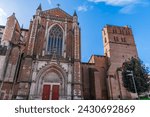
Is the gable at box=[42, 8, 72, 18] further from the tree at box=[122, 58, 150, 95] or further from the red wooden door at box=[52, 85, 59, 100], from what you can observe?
the tree at box=[122, 58, 150, 95]

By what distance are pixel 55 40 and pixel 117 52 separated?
1484 centimetres

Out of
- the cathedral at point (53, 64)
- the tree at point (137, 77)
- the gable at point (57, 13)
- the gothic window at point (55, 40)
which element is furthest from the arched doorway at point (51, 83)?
the gable at point (57, 13)

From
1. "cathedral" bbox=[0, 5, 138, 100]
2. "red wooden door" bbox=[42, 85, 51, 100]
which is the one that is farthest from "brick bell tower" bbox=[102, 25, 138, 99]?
"red wooden door" bbox=[42, 85, 51, 100]

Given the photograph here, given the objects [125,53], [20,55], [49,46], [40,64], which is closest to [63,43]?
[49,46]

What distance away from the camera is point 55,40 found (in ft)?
80.1

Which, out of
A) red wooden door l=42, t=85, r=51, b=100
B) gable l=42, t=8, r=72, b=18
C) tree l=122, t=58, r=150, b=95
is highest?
gable l=42, t=8, r=72, b=18

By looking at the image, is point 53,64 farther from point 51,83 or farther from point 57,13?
point 57,13

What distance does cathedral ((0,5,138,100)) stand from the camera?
64.9ft

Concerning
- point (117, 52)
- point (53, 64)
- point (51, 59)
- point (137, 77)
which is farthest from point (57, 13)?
point (137, 77)

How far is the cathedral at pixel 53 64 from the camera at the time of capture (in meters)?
19.8

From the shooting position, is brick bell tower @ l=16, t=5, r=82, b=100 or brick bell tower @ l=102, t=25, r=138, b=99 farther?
brick bell tower @ l=102, t=25, r=138, b=99

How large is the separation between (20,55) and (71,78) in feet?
33.4

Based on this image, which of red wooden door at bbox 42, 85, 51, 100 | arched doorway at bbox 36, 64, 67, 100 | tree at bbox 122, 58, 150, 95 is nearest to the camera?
red wooden door at bbox 42, 85, 51, 100

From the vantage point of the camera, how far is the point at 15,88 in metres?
19.8
